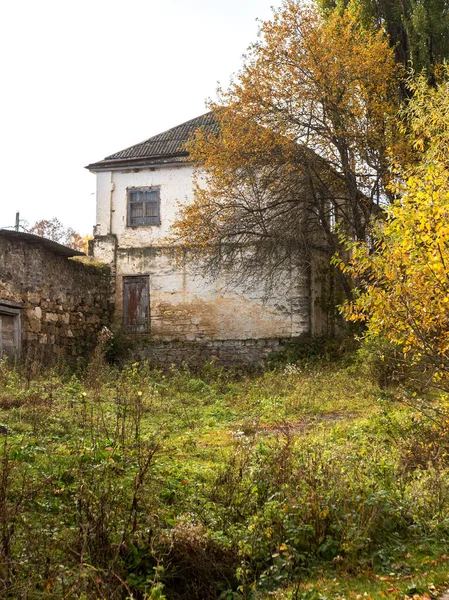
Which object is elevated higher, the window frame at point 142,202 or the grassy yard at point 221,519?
the window frame at point 142,202

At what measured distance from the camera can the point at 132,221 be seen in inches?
845

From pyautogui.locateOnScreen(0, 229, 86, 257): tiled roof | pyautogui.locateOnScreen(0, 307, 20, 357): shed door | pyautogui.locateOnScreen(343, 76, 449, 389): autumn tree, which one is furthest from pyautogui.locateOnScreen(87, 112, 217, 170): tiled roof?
pyautogui.locateOnScreen(343, 76, 449, 389): autumn tree

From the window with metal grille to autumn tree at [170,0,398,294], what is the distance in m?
2.56

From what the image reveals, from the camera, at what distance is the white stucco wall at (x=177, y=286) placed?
65.4 feet

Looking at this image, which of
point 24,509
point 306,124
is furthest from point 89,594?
point 306,124

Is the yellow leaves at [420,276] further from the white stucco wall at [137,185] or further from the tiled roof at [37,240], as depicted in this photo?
the white stucco wall at [137,185]

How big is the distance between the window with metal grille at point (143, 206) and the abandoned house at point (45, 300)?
2.12m

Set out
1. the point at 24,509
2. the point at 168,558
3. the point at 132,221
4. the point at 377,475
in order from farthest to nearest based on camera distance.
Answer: the point at 132,221 → the point at 377,475 → the point at 24,509 → the point at 168,558

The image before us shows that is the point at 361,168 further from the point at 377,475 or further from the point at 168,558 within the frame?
the point at 168,558

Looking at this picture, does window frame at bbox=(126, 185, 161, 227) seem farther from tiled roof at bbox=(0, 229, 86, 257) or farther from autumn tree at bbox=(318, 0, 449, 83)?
autumn tree at bbox=(318, 0, 449, 83)

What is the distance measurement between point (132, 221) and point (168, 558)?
17236mm

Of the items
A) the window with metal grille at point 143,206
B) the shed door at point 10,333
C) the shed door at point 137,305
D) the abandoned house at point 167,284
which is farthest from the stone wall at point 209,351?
the shed door at point 10,333

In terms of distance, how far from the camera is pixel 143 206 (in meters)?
21.5

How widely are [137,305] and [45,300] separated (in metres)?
4.08
